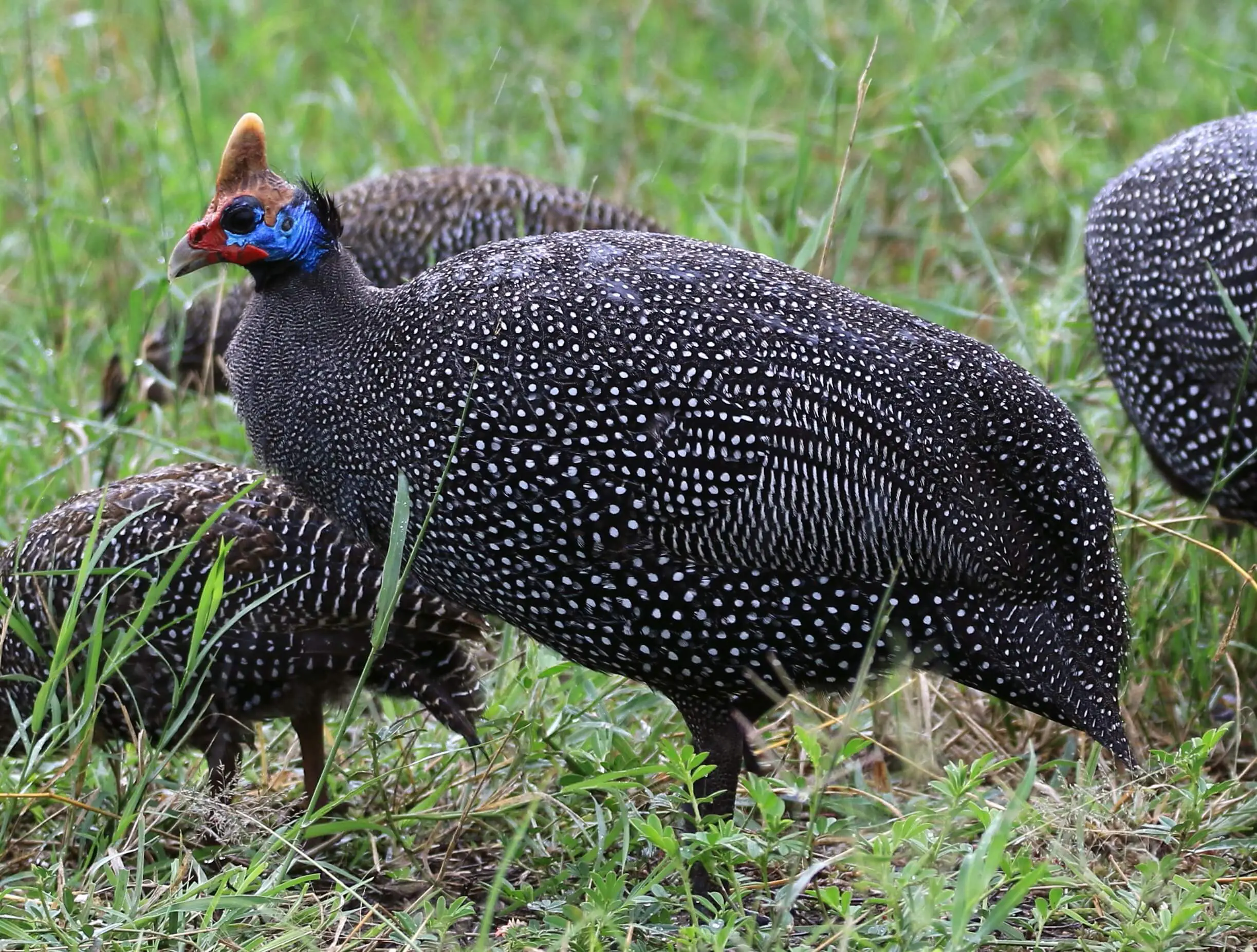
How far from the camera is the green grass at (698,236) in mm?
2838

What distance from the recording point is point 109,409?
4941 millimetres

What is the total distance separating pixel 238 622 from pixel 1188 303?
2196mm

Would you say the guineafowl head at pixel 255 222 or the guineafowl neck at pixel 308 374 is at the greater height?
the guineafowl head at pixel 255 222

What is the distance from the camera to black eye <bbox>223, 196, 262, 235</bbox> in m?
3.30

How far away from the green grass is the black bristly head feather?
0.92 meters

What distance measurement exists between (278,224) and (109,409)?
1.85 m

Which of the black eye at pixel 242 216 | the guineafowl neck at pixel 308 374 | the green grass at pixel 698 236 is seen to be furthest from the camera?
the black eye at pixel 242 216

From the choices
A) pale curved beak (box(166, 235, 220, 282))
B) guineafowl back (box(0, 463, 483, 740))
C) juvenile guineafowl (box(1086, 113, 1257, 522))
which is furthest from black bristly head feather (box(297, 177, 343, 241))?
juvenile guineafowl (box(1086, 113, 1257, 522))

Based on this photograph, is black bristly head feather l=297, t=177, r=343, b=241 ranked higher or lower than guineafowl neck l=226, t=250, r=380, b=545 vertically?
higher

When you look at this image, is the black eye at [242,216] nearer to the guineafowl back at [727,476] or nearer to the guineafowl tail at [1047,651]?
the guineafowl back at [727,476]

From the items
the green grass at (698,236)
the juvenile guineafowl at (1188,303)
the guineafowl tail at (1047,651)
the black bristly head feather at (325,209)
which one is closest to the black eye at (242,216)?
the black bristly head feather at (325,209)

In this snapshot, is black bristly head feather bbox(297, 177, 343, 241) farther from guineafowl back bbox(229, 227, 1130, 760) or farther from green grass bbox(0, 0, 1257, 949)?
green grass bbox(0, 0, 1257, 949)

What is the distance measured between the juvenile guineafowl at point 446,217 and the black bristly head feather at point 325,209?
1.46m

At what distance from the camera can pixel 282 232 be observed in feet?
10.9
